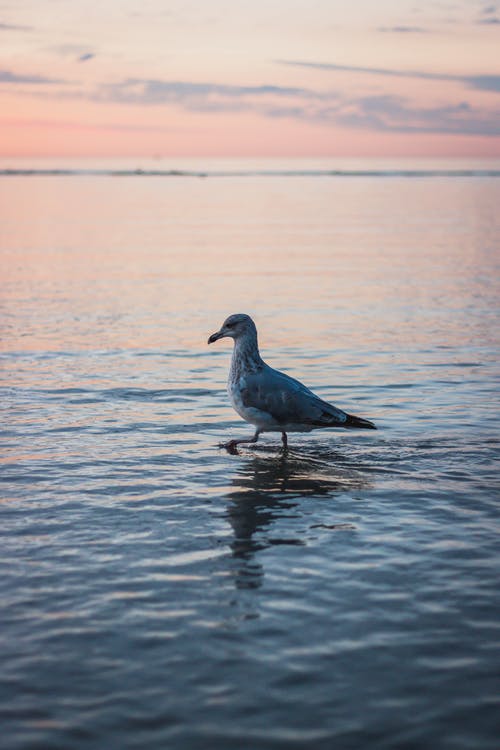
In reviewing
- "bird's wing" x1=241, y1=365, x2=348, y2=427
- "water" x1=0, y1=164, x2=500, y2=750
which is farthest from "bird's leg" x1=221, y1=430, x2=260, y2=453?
"bird's wing" x1=241, y1=365, x2=348, y2=427

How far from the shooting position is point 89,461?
1234cm

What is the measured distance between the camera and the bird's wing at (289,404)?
12609mm

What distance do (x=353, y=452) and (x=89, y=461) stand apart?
3.58m

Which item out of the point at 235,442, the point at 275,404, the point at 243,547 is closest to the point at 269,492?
the point at 275,404

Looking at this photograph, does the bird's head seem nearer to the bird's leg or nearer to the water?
the bird's leg

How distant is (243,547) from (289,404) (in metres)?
3.67

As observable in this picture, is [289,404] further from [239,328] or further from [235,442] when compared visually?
[239,328]

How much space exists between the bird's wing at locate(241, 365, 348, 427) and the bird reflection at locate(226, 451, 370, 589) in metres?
0.56

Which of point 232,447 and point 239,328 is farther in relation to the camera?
point 239,328

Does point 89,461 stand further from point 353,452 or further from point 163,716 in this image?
point 163,716

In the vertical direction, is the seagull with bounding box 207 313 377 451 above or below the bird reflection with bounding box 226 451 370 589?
above

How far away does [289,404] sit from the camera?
12.6 m

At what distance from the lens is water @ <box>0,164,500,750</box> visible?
20.5ft

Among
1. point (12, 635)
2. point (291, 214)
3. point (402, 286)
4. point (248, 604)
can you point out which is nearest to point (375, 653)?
point (248, 604)
